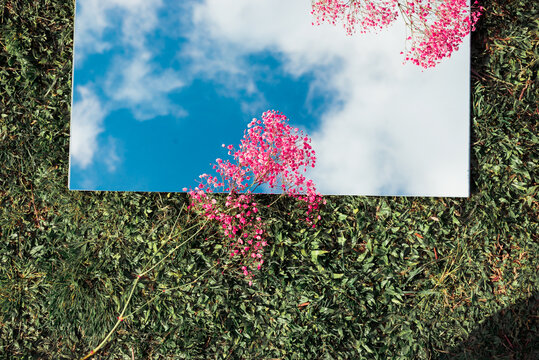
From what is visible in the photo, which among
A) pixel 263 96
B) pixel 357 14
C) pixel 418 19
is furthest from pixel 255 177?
pixel 418 19

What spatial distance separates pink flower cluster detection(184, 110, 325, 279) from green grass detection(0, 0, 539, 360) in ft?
0.36

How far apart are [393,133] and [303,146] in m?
0.56

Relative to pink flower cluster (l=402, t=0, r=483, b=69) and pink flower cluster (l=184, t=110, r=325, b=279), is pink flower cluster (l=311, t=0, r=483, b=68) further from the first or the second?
pink flower cluster (l=184, t=110, r=325, b=279)

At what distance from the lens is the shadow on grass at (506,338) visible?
2004 millimetres

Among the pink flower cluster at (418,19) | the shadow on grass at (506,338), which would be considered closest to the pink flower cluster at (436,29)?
the pink flower cluster at (418,19)

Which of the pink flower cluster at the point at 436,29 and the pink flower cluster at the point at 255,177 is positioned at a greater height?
the pink flower cluster at the point at 436,29

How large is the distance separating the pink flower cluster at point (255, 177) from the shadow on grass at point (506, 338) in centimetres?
118

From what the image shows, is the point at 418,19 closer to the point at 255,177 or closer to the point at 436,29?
the point at 436,29

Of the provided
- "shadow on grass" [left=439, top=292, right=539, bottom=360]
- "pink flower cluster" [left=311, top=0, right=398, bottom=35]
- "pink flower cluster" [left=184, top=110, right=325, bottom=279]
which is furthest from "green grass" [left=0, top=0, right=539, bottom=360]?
"pink flower cluster" [left=311, top=0, right=398, bottom=35]

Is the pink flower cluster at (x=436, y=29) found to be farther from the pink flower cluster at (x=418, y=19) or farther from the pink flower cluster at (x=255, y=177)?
the pink flower cluster at (x=255, y=177)

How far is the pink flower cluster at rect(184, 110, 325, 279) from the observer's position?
2043mm

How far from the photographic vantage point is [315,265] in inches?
80.9

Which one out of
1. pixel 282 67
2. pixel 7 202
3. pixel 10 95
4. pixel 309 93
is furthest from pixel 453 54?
pixel 7 202

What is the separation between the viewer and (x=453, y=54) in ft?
6.80
